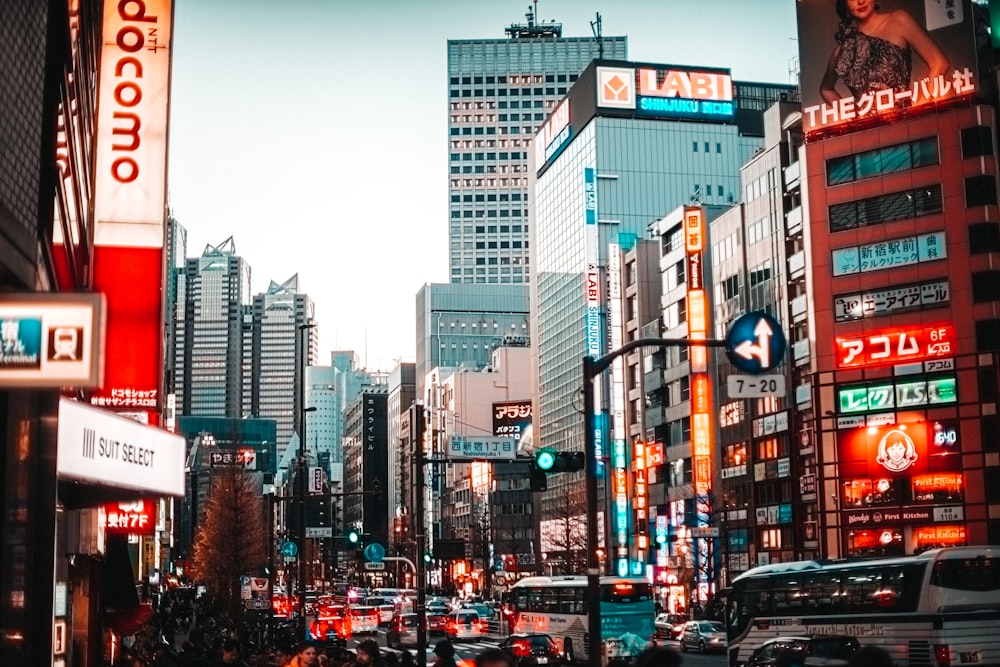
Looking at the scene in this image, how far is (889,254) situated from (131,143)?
2347 inches

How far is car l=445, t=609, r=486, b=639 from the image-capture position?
61188mm

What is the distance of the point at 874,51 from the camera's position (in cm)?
7538

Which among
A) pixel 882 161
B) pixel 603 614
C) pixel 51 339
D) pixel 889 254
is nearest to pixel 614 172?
pixel 882 161

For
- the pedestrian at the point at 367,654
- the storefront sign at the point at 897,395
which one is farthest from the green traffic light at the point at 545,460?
the storefront sign at the point at 897,395

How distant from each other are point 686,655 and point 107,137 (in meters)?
40.4

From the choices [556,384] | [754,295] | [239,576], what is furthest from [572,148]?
[239,576]

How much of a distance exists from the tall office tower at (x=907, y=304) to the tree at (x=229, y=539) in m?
33.5

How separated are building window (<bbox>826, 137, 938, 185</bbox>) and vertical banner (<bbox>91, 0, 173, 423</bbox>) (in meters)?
60.0

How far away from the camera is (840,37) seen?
252 ft

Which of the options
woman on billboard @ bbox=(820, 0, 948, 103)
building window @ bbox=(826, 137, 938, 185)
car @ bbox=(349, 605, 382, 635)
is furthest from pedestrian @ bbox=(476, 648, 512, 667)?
woman on billboard @ bbox=(820, 0, 948, 103)

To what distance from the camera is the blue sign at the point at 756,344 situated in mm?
15867

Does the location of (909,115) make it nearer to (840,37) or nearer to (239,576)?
(840,37)

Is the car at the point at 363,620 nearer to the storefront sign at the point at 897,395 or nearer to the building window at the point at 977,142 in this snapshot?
the storefront sign at the point at 897,395

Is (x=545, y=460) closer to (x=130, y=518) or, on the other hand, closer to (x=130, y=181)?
(x=130, y=181)
